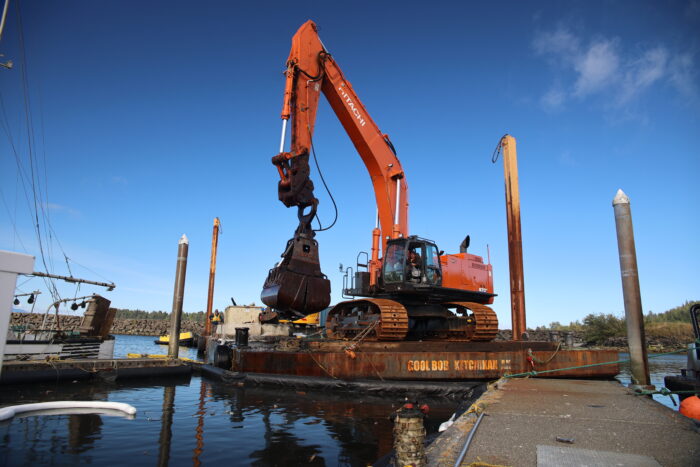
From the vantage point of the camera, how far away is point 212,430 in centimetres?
668

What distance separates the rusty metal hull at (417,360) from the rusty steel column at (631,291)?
1.86 meters

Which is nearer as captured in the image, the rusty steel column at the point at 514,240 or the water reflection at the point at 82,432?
the water reflection at the point at 82,432

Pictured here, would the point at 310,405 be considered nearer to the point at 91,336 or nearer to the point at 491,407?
the point at 491,407

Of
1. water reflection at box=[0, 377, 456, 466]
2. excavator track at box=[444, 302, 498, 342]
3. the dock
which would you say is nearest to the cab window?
excavator track at box=[444, 302, 498, 342]

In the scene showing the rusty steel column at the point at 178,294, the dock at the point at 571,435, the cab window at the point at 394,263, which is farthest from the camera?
the rusty steel column at the point at 178,294

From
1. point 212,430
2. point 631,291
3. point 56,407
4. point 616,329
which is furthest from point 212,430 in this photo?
point 616,329

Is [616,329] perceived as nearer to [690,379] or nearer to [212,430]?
[690,379]

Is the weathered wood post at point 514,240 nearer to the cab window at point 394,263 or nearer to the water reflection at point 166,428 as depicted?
the cab window at point 394,263

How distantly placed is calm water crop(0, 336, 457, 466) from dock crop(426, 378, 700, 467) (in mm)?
1802

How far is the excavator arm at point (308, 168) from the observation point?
394 inches

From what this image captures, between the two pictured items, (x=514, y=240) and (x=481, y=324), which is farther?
(x=514, y=240)

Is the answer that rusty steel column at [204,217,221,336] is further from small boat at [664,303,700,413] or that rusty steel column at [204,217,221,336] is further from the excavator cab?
small boat at [664,303,700,413]

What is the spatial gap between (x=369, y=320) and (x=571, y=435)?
7.36 metres

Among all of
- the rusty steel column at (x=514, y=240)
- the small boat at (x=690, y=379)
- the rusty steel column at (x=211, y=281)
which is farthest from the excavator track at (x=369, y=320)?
the rusty steel column at (x=211, y=281)
